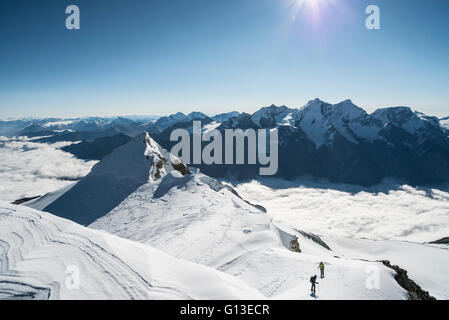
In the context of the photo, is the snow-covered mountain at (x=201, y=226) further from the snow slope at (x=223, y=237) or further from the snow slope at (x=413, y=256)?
the snow slope at (x=413, y=256)

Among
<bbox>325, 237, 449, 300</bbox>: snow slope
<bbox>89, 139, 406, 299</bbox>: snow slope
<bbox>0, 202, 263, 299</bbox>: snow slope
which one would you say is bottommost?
<bbox>325, 237, 449, 300</bbox>: snow slope

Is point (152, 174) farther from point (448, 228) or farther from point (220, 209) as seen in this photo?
point (448, 228)

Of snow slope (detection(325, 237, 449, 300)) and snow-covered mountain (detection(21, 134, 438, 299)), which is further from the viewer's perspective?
snow slope (detection(325, 237, 449, 300))

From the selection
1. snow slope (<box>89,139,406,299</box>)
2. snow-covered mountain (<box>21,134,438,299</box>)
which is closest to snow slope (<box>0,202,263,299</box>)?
snow-covered mountain (<box>21,134,438,299</box>)

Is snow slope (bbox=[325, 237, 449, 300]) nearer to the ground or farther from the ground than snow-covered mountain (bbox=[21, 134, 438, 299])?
nearer to the ground

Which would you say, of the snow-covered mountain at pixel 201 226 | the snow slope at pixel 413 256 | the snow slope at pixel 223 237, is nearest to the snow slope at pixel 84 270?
the snow-covered mountain at pixel 201 226

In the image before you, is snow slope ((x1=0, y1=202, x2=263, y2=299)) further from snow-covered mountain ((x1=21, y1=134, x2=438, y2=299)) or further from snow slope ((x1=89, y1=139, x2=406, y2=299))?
snow slope ((x1=89, y1=139, x2=406, y2=299))

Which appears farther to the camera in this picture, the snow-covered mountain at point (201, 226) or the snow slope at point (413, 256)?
the snow slope at point (413, 256)
